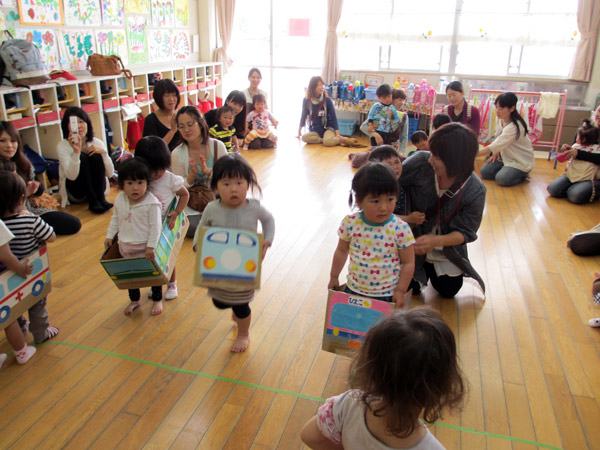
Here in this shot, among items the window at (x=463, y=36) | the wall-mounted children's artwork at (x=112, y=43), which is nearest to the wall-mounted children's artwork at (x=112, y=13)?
the wall-mounted children's artwork at (x=112, y=43)

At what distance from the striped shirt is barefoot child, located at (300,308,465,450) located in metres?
1.78

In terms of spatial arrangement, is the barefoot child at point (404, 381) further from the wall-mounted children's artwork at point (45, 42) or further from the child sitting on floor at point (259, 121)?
the child sitting on floor at point (259, 121)

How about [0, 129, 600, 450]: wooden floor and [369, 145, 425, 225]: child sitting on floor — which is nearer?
[0, 129, 600, 450]: wooden floor

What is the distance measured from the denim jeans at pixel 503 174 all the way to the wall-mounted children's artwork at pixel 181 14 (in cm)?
521

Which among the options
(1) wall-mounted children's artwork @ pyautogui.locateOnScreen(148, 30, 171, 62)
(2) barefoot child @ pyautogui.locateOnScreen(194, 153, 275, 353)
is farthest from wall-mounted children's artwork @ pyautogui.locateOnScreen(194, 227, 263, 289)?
(1) wall-mounted children's artwork @ pyautogui.locateOnScreen(148, 30, 171, 62)

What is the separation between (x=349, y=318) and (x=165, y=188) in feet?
4.67

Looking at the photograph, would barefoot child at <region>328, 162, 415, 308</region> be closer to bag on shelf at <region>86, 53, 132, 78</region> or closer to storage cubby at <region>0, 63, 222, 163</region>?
storage cubby at <region>0, 63, 222, 163</region>

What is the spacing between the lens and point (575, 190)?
4828 millimetres

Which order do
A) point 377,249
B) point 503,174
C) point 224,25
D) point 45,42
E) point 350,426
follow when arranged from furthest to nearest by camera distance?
point 224,25 < point 503,174 < point 45,42 < point 377,249 < point 350,426

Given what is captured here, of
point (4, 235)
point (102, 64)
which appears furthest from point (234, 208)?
point (102, 64)

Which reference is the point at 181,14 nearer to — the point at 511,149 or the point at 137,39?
the point at 137,39

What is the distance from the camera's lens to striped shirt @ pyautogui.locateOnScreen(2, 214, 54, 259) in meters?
2.20

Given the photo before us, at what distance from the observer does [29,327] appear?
2.51m

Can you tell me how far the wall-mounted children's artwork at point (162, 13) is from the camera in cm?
681
